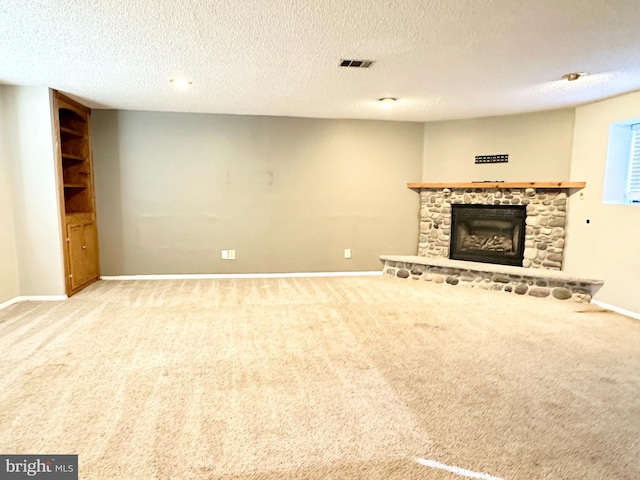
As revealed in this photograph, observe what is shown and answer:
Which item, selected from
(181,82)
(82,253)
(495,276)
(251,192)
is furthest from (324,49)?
(82,253)

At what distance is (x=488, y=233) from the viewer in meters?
5.27

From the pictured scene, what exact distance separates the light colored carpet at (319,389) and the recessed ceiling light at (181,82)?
225cm

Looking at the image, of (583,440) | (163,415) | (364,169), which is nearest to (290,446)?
(163,415)

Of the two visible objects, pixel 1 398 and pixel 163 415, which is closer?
pixel 163 415

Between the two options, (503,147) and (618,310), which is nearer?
(618,310)

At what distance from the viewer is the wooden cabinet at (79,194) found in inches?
176

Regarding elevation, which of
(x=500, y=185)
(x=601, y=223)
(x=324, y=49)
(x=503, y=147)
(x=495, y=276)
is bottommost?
(x=495, y=276)

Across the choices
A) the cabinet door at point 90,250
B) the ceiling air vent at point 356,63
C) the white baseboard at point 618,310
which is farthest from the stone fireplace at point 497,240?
the cabinet door at point 90,250

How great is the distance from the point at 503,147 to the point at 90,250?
5.62 meters

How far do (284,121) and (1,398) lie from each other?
13.9 feet

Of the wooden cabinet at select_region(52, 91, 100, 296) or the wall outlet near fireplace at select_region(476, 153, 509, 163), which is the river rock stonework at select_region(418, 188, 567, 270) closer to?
the wall outlet near fireplace at select_region(476, 153, 509, 163)

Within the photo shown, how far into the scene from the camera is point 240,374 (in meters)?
2.54

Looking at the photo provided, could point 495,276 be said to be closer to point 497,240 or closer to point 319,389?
point 497,240

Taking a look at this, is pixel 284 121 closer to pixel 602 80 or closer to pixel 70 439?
pixel 602 80
